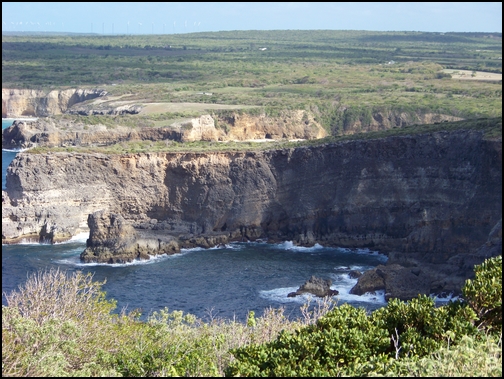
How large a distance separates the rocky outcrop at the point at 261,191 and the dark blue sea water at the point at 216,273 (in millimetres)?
1974

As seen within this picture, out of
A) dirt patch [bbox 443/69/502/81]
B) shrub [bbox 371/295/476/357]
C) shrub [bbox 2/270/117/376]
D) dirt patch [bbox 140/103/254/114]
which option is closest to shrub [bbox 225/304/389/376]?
shrub [bbox 371/295/476/357]

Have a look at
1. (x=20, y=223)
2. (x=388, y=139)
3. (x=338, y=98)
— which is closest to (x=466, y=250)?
(x=388, y=139)

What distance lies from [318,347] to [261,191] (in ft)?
153

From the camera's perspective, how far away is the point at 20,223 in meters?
65.6

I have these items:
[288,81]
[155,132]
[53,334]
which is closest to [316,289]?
[53,334]

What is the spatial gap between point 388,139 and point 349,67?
343 feet

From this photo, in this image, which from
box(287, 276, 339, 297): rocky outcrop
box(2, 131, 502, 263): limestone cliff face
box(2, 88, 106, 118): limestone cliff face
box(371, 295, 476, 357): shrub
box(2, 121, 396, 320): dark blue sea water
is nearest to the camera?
box(371, 295, 476, 357): shrub

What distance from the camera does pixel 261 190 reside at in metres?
68.9

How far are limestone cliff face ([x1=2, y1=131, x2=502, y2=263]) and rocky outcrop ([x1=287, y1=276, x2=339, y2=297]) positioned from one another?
10867 mm

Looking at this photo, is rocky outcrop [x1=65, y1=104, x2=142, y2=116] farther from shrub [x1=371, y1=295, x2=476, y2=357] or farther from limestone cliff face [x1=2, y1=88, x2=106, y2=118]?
shrub [x1=371, y1=295, x2=476, y2=357]

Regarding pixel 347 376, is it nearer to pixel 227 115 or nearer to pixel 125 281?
pixel 125 281

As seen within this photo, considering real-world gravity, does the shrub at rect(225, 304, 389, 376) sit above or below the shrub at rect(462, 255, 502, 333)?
below

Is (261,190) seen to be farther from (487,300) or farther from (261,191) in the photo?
(487,300)

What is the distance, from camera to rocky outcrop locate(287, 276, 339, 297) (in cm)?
5238
